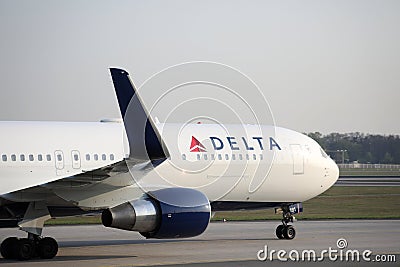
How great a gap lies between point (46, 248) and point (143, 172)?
3.98 metres

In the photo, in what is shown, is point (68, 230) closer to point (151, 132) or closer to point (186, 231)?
Answer: point (186, 231)

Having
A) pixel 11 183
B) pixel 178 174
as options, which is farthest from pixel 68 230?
pixel 11 183

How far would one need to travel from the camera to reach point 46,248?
1988cm

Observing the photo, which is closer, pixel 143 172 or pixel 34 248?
pixel 143 172

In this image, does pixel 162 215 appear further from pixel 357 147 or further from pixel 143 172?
pixel 357 147

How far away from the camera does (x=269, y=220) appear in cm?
3441

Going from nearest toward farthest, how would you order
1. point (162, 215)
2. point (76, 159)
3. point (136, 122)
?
point (136, 122)
point (162, 215)
point (76, 159)

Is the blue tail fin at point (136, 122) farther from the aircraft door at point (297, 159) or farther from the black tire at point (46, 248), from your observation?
the aircraft door at point (297, 159)

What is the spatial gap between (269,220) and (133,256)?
47.1 feet

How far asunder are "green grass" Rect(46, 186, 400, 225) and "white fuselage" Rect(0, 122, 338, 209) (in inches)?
341

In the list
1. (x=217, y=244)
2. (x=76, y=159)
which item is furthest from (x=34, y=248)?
(x=217, y=244)

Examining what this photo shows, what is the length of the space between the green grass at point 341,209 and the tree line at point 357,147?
262ft

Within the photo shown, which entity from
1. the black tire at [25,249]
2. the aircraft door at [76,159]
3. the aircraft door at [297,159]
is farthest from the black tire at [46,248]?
the aircraft door at [297,159]

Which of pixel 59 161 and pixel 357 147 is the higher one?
pixel 357 147
